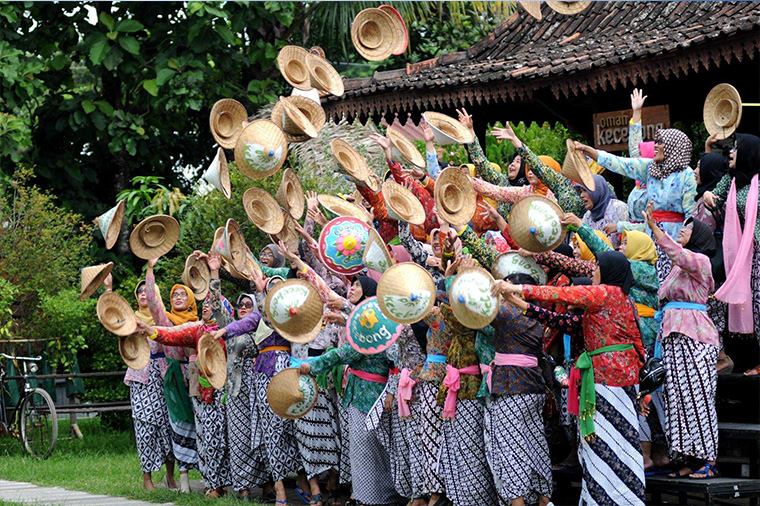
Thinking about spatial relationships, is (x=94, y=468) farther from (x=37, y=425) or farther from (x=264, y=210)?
(x=264, y=210)

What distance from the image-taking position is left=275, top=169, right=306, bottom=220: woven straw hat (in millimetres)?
8906

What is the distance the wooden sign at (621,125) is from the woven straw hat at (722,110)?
82.3 inches

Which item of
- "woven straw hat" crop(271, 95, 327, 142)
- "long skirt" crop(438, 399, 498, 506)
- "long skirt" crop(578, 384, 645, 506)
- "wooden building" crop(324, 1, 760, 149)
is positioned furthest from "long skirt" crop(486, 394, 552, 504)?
"wooden building" crop(324, 1, 760, 149)

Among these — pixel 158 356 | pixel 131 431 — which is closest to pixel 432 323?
pixel 158 356

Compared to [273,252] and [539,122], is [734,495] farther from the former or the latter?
[539,122]

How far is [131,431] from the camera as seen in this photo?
1399 cm

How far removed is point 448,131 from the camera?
8.62 m

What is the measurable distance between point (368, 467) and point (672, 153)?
314cm

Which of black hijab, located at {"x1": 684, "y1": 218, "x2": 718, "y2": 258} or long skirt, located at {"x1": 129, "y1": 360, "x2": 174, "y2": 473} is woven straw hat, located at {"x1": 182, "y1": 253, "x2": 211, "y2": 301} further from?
black hijab, located at {"x1": 684, "y1": 218, "x2": 718, "y2": 258}

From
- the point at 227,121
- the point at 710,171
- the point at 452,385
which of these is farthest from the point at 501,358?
the point at 227,121

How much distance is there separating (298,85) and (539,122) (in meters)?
5.38

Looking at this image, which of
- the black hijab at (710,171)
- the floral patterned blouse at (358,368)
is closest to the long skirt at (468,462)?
the floral patterned blouse at (358,368)

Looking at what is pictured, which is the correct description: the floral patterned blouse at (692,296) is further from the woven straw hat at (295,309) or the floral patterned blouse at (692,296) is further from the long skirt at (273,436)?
the long skirt at (273,436)

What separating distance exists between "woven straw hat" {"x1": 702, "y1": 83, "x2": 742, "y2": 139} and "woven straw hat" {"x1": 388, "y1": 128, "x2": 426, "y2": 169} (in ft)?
7.04
